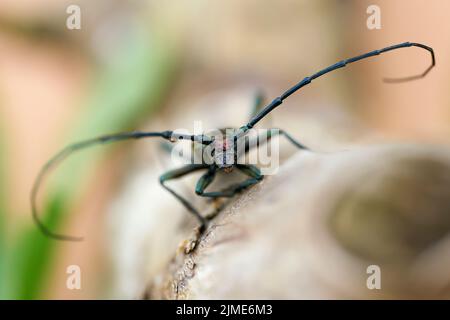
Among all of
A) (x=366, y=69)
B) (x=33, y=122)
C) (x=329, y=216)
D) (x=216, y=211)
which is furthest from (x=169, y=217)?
(x=366, y=69)
